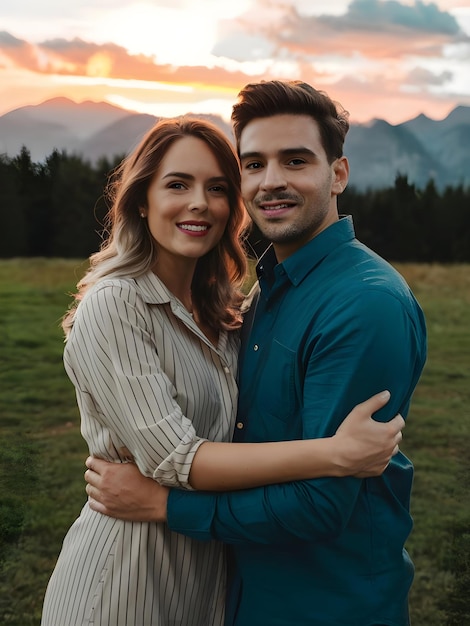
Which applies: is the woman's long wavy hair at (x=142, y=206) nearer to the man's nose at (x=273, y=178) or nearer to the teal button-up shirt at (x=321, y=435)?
the man's nose at (x=273, y=178)

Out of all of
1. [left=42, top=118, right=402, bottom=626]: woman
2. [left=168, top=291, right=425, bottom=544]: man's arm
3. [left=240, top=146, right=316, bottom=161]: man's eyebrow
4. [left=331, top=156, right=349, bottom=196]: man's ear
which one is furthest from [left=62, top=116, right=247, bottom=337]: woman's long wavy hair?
[left=168, top=291, right=425, bottom=544]: man's arm

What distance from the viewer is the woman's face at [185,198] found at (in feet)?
5.62

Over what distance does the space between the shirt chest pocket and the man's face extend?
272 millimetres

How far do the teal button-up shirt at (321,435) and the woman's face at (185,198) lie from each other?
0.21m

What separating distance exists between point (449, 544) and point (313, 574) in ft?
10.5

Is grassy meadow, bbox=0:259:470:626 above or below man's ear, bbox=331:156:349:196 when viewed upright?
below

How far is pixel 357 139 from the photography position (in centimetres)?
618

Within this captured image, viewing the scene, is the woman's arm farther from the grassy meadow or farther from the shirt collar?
the grassy meadow

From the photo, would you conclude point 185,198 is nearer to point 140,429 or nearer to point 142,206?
point 142,206

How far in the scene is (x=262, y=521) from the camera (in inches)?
56.2

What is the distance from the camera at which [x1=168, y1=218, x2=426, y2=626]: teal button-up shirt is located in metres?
1.38

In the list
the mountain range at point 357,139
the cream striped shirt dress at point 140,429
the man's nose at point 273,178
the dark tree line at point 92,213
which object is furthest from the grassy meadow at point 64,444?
the man's nose at point 273,178

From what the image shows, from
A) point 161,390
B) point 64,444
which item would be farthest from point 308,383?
point 64,444

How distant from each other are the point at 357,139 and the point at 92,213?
2.22m
